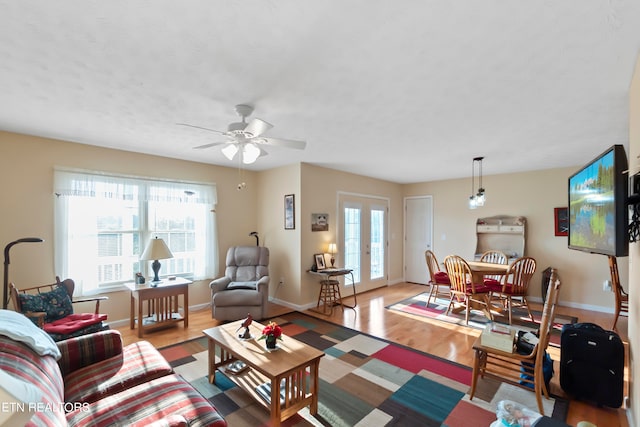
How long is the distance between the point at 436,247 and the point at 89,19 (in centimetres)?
650

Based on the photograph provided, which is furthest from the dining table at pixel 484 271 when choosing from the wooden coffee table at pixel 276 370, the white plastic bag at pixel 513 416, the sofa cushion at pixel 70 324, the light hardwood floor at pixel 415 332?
the sofa cushion at pixel 70 324

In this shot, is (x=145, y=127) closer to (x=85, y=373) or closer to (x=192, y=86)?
(x=192, y=86)

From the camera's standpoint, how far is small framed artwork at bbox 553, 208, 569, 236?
4.96m

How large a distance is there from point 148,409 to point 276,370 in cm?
74

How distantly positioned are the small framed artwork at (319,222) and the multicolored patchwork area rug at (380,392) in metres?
2.03

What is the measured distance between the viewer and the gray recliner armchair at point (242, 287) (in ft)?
13.2

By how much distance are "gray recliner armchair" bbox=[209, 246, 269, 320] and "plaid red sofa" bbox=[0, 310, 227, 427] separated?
→ 1.77 metres

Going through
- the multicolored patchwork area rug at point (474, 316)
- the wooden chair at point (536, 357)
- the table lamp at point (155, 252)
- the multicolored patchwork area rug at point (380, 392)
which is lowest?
the multicolored patchwork area rug at point (474, 316)

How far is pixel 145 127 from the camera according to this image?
303cm

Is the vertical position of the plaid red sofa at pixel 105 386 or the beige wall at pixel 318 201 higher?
the beige wall at pixel 318 201

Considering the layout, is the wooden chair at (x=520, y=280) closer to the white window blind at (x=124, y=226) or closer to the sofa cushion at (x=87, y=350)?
the white window blind at (x=124, y=226)

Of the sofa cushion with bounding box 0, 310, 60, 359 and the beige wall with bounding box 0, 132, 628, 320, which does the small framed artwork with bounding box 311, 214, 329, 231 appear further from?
the sofa cushion with bounding box 0, 310, 60, 359

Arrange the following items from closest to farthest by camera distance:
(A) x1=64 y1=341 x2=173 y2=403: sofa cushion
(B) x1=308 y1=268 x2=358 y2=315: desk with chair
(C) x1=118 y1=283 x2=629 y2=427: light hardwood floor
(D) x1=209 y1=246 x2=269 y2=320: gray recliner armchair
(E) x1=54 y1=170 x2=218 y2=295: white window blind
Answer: (A) x1=64 y1=341 x2=173 y2=403: sofa cushion
(C) x1=118 y1=283 x2=629 y2=427: light hardwood floor
(E) x1=54 y1=170 x2=218 y2=295: white window blind
(D) x1=209 y1=246 x2=269 y2=320: gray recliner armchair
(B) x1=308 y1=268 x2=358 y2=315: desk with chair

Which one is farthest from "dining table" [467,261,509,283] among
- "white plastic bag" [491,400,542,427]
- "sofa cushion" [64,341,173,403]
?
"sofa cushion" [64,341,173,403]
